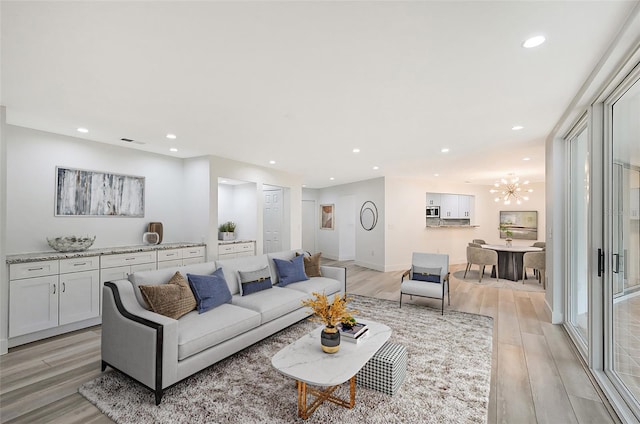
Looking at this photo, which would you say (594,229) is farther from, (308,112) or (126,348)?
(126,348)

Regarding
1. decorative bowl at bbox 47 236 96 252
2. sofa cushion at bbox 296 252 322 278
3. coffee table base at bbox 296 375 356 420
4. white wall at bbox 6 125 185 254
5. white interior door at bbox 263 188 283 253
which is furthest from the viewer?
white interior door at bbox 263 188 283 253

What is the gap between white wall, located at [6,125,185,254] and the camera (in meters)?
3.76

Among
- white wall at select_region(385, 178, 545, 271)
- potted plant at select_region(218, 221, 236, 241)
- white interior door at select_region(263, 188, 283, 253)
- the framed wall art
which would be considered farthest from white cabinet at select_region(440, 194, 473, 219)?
the framed wall art

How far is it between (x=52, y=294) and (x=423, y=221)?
789 cm

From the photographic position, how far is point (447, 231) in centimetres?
880

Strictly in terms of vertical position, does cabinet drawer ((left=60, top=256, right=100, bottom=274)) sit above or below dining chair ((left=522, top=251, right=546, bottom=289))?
above

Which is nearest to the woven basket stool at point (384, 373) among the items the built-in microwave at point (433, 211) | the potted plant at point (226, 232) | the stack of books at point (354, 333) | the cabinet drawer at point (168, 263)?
the stack of books at point (354, 333)

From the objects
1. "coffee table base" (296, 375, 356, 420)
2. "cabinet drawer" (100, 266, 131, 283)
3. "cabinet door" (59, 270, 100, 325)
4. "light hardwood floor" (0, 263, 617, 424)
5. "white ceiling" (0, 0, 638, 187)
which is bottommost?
"light hardwood floor" (0, 263, 617, 424)

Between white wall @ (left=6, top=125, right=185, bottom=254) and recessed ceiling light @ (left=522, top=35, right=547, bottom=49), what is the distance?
535 cm

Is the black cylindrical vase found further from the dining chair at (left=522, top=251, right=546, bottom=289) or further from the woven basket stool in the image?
the dining chair at (left=522, top=251, right=546, bottom=289)

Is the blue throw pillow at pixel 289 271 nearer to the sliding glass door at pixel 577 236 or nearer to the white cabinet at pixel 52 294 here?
the white cabinet at pixel 52 294

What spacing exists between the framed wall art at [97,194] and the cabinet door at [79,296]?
1.04m

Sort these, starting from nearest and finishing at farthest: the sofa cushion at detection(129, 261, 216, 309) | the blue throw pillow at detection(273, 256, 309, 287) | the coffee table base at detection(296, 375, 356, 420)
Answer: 1. the coffee table base at detection(296, 375, 356, 420)
2. the sofa cushion at detection(129, 261, 216, 309)
3. the blue throw pillow at detection(273, 256, 309, 287)

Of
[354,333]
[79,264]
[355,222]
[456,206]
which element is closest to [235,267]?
[354,333]
